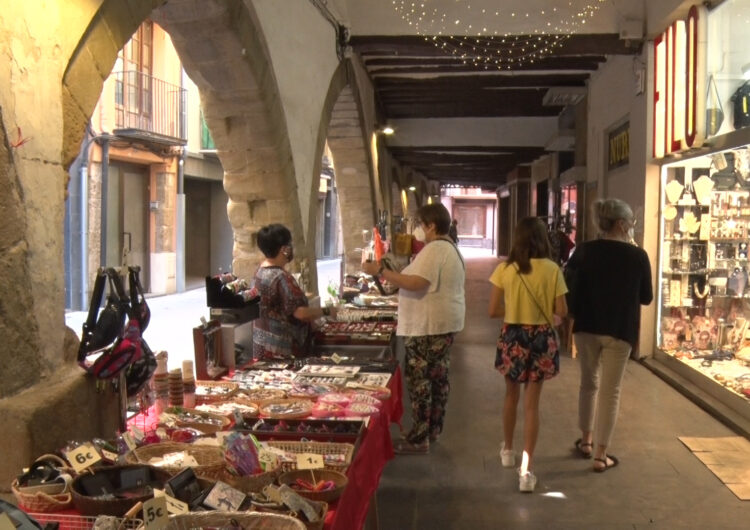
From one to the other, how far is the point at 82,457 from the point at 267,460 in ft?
1.67

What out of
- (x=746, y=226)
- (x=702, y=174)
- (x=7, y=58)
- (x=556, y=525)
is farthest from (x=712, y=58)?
(x=7, y=58)

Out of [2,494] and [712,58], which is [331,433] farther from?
[712,58]

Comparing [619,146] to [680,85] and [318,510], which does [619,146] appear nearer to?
[680,85]

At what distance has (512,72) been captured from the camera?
9172mm

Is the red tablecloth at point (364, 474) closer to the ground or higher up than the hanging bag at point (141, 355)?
closer to the ground

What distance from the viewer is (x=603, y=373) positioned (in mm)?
4016

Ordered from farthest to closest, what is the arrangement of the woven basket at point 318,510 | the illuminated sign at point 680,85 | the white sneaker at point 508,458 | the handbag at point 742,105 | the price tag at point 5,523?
the illuminated sign at point 680,85 < the handbag at point 742,105 < the white sneaker at point 508,458 < the woven basket at point 318,510 < the price tag at point 5,523

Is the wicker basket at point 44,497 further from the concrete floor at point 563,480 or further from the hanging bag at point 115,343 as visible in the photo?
the concrete floor at point 563,480

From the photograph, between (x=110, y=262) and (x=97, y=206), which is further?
(x=110, y=262)

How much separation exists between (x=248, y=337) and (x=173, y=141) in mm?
9753

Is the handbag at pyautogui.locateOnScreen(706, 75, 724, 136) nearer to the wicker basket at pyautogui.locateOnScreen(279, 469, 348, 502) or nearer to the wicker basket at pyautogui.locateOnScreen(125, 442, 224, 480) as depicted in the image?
the wicker basket at pyautogui.locateOnScreen(279, 469, 348, 502)

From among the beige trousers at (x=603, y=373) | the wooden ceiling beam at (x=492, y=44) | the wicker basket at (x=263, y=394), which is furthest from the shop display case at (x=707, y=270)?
the wicker basket at (x=263, y=394)

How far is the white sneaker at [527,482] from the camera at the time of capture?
3.72 meters

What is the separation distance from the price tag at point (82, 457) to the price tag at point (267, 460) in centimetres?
45
